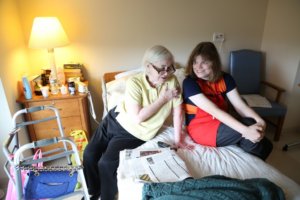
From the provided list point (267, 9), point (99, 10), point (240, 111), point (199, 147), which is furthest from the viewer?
point (267, 9)

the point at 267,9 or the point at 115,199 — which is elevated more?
the point at 267,9

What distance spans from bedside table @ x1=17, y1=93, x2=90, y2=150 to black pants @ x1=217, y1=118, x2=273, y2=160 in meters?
1.26

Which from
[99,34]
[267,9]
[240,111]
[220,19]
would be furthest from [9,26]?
[267,9]

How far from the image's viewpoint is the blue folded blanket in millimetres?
799

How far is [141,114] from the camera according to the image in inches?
53.3

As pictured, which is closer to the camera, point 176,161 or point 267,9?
point 176,161

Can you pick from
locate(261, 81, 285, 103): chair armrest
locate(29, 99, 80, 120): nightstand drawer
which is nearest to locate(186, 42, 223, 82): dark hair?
locate(29, 99, 80, 120): nightstand drawer

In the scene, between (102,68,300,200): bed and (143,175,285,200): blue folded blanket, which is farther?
(102,68,300,200): bed

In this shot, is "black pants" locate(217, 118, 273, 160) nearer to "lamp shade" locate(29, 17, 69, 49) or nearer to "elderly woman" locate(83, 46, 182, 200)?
"elderly woman" locate(83, 46, 182, 200)

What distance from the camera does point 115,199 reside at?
5.00ft

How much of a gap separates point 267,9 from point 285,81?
0.91 m

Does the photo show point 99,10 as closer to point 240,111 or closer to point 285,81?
point 240,111

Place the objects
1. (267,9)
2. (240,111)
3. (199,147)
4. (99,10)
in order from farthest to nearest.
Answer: (267,9)
(99,10)
(240,111)
(199,147)

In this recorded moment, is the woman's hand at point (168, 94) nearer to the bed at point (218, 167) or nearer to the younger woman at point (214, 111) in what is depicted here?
the younger woman at point (214, 111)
